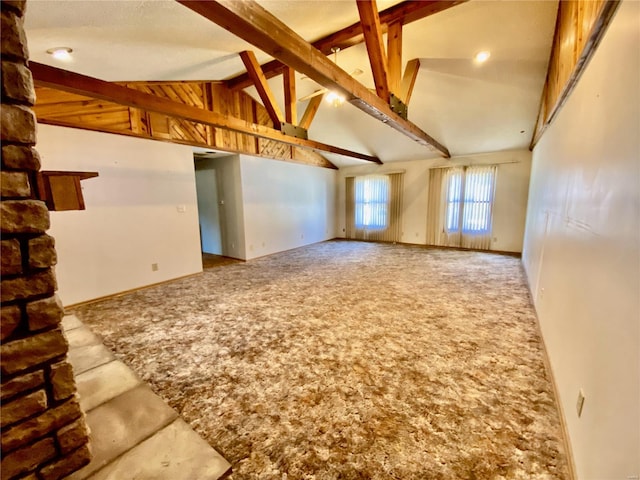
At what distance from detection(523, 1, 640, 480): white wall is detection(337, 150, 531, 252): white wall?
15.3 feet

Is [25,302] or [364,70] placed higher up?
[364,70]

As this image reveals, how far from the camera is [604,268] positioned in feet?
3.81

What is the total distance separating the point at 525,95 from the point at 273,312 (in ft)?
15.9

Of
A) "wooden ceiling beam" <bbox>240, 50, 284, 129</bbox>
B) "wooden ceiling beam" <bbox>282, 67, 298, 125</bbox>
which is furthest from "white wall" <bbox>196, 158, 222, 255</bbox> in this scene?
"wooden ceiling beam" <bbox>240, 50, 284, 129</bbox>

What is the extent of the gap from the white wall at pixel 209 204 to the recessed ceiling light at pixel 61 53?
11.6ft

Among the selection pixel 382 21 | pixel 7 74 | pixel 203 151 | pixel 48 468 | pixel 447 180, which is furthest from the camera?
pixel 447 180

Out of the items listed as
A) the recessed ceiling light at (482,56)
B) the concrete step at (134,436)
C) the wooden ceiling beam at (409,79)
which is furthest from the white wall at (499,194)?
the concrete step at (134,436)

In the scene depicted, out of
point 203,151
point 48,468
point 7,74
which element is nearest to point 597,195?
point 7,74

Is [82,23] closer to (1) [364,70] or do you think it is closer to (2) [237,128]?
(2) [237,128]

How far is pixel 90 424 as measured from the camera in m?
1.41

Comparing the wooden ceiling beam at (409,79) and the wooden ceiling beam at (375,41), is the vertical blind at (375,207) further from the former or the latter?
the wooden ceiling beam at (375,41)

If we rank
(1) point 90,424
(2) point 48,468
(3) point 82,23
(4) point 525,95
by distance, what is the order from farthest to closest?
(4) point 525,95
(3) point 82,23
(1) point 90,424
(2) point 48,468

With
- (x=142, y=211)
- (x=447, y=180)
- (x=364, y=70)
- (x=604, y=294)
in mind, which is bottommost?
(x=604, y=294)

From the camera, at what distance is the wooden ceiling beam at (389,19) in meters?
2.62
